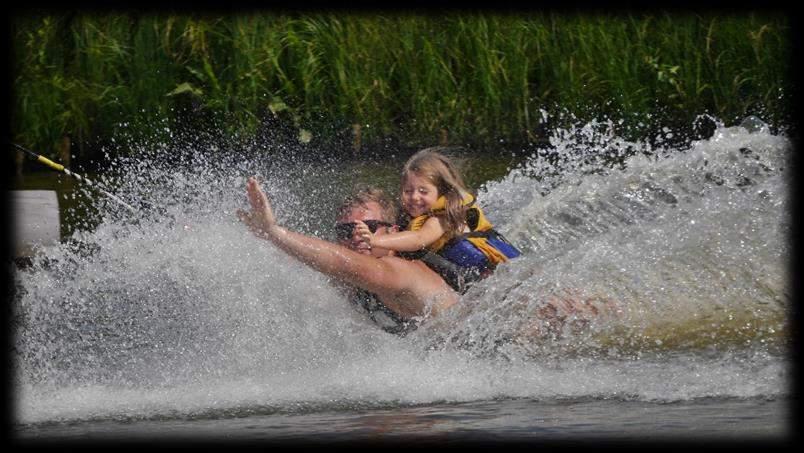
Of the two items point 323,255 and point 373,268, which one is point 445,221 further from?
point 323,255

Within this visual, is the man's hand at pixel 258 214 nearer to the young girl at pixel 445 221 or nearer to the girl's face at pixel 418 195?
the young girl at pixel 445 221

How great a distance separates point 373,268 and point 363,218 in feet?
0.97

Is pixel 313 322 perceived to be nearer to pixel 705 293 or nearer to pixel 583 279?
pixel 583 279

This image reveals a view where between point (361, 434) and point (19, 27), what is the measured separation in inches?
230

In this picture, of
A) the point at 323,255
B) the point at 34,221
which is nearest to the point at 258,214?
the point at 323,255

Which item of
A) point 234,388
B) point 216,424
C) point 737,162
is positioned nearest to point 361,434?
point 216,424

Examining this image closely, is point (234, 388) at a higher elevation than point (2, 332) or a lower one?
lower

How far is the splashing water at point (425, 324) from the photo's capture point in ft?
14.9

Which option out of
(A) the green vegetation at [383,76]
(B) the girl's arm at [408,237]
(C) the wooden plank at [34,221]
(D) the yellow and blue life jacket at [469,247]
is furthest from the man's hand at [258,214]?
(A) the green vegetation at [383,76]

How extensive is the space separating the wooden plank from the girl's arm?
2264 mm

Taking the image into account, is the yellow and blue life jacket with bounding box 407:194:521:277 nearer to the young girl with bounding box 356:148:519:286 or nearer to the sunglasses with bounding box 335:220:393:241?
the young girl with bounding box 356:148:519:286

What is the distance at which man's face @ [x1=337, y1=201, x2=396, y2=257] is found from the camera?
5.14 m

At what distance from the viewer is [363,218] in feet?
17.2

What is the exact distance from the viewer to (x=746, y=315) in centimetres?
516
